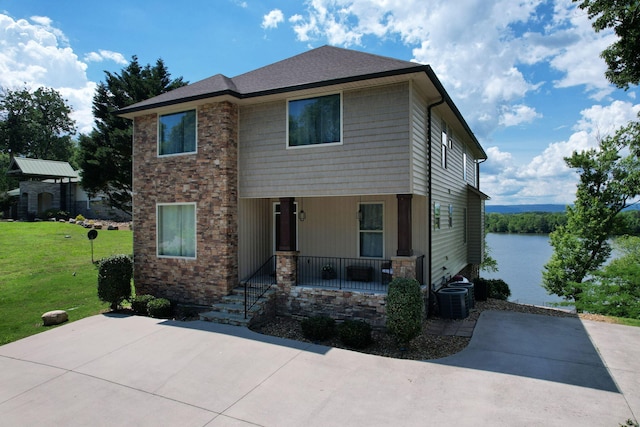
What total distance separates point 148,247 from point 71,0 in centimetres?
705

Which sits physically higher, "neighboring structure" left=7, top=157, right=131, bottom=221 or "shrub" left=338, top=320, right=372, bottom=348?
"neighboring structure" left=7, top=157, right=131, bottom=221

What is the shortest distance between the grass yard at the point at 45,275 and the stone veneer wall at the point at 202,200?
2010 mm

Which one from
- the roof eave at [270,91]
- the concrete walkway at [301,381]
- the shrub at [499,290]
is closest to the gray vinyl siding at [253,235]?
the concrete walkway at [301,381]

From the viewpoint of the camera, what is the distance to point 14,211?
29.9m

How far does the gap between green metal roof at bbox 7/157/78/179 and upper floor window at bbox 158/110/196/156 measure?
24969 mm

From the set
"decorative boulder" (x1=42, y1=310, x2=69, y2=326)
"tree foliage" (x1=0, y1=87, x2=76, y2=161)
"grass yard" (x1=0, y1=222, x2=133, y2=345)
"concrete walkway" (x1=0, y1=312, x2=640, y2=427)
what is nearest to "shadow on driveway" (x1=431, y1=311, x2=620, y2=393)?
"concrete walkway" (x1=0, y1=312, x2=640, y2=427)

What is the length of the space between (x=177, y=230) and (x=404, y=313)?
22.2ft

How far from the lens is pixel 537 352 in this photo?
691 cm

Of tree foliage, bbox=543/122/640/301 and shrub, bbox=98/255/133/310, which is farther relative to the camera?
tree foliage, bbox=543/122/640/301

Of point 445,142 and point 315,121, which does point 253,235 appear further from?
point 445,142

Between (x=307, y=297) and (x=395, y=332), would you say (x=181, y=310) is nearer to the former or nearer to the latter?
(x=307, y=297)

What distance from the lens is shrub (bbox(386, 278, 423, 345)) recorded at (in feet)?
23.0

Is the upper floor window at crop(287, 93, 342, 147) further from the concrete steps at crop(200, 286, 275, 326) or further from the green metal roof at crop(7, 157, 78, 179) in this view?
the green metal roof at crop(7, 157, 78, 179)

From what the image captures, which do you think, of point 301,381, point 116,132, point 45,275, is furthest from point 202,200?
point 116,132
